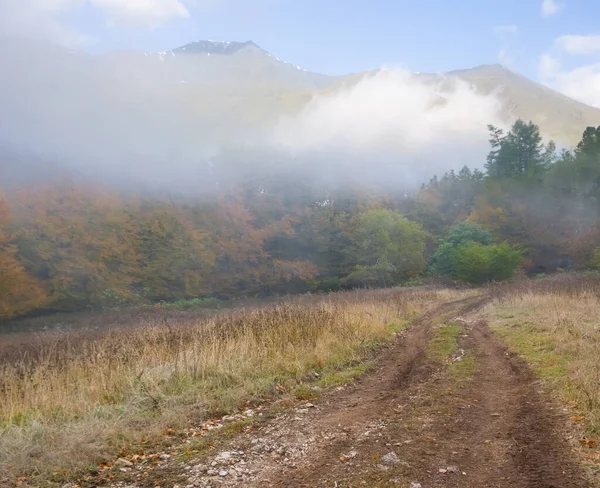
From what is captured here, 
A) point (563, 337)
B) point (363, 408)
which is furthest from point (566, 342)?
point (363, 408)

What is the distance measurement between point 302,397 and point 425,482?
3172 mm

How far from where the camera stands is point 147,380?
22.6 ft

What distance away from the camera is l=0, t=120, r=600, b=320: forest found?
29.5 meters

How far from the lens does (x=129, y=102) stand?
52.9 meters

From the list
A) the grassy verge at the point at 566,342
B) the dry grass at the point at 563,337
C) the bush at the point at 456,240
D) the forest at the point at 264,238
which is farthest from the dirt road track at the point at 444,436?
the bush at the point at 456,240

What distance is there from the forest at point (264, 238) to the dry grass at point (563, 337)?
21764mm

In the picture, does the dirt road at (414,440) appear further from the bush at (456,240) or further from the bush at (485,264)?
the bush at (456,240)

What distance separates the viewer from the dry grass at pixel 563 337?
569cm

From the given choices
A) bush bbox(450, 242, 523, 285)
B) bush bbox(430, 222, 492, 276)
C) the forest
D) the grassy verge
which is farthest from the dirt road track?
bush bbox(430, 222, 492, 276)

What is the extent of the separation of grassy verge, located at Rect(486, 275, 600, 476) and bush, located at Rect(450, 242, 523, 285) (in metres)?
20.7

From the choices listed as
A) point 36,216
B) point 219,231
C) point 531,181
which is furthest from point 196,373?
point 531,181

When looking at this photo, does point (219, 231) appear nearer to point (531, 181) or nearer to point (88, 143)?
point (88, 143)

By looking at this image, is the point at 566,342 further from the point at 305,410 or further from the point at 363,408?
the point at 305,410

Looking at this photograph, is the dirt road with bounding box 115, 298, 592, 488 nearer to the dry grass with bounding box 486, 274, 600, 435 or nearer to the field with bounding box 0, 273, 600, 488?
the field with bounding box 0, 273, 600, 488
